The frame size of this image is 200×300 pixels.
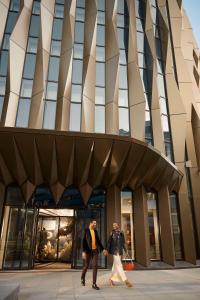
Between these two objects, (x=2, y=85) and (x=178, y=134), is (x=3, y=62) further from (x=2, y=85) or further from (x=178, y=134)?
(x=178, y=134)

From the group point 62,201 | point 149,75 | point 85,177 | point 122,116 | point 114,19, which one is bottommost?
point 62,201

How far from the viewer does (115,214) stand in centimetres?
1270

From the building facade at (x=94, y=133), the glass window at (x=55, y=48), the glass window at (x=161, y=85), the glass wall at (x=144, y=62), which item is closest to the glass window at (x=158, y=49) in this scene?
the building facade at (x=94, y=133)

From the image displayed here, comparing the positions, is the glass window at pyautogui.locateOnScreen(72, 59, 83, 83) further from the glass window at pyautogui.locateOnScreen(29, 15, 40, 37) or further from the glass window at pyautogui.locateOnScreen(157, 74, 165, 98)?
the glass window at pyautogui.locateOnScreen(157, 74, 165, 98)

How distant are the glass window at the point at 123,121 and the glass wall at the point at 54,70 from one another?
4.09m

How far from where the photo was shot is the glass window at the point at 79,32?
16781 millimetres

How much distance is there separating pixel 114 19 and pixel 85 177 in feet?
39.1

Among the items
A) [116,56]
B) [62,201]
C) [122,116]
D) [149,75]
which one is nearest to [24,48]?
[116,56]

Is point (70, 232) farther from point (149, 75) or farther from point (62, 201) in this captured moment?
point (149, 75)

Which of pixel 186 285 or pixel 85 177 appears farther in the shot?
pixel 85 177

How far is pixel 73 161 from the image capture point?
11305 mm

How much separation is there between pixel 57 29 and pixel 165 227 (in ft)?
47.6

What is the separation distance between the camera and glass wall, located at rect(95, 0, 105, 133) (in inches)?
588

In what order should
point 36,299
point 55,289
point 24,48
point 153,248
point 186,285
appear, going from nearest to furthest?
1. point 36,299
2. point 55,289
3. point 186,285
4. point 153,248
5. point 24,48
